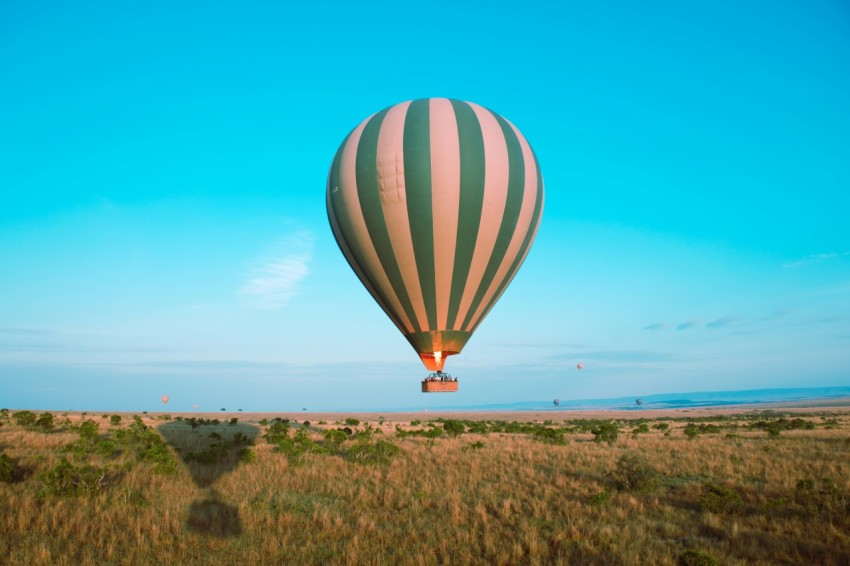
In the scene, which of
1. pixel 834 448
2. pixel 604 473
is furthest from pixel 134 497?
pixel 834 448

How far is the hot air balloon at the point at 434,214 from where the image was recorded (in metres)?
22.9

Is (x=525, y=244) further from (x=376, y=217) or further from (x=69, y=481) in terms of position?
(x=69, y=481)

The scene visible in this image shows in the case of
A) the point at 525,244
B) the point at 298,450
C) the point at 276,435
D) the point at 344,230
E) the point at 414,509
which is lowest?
the point at 414,509

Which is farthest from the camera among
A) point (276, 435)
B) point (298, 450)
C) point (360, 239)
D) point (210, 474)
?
point (276, 435)

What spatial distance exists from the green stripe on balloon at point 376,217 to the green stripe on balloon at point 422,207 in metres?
0.97

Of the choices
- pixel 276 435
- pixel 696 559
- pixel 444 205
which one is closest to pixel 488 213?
pixel 444 205

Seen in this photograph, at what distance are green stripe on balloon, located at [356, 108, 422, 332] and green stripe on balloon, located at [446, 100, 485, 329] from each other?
217 cm

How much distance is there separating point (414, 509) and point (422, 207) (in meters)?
13.3

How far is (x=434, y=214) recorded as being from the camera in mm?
22719

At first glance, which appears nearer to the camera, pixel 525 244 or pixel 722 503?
pixel 722 503

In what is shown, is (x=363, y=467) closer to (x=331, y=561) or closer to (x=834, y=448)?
(x=331, y=561)

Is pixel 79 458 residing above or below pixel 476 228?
below

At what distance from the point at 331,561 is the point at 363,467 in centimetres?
956

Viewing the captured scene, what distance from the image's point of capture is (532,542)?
9703mm
